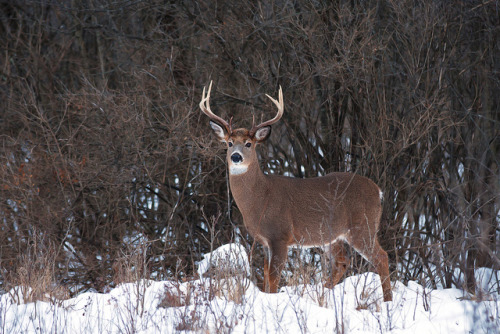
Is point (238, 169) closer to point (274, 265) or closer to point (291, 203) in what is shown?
point (291, 203)

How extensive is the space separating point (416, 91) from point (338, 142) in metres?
1.28

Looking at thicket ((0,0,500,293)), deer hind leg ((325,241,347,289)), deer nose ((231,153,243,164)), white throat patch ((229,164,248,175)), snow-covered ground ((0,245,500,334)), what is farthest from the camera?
thicket ((0,0,500,293))

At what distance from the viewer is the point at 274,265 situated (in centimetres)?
651

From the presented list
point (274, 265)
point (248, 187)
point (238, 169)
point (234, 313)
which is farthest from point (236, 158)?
point (234, 313)

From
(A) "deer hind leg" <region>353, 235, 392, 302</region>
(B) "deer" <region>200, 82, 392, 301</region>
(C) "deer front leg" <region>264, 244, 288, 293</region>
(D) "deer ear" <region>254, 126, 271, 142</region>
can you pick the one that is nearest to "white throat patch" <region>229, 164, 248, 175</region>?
(B) "deer" <region>200, 82, 392, 301</region>

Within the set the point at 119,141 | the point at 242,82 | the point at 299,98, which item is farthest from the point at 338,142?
the point at 119,141

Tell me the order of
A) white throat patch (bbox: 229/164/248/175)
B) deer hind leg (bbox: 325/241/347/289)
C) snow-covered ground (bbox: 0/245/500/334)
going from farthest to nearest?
deer hind leg (bbox: 325/241/347/289)
white throat patch (bbox: 229/164/248/175)
snow-covered ground (bbox: 0/245/500/334)

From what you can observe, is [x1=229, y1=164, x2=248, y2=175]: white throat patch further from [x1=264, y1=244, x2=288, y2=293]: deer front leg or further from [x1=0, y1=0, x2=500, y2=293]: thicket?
[x1=0, y1=0, x2=500, y2=293]: thicket

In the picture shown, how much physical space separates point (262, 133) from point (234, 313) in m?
2.59

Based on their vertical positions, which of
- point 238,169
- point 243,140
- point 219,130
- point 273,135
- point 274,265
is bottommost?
point 274,265

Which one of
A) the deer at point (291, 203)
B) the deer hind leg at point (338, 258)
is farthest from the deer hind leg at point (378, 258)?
the deer hind leg at point (338, 258)

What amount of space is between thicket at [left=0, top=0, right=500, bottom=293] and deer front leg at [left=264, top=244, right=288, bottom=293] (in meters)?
1.39

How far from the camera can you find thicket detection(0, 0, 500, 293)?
26.7ft

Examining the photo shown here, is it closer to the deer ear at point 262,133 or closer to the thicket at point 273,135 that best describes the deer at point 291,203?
the deer ear at point 262,133
